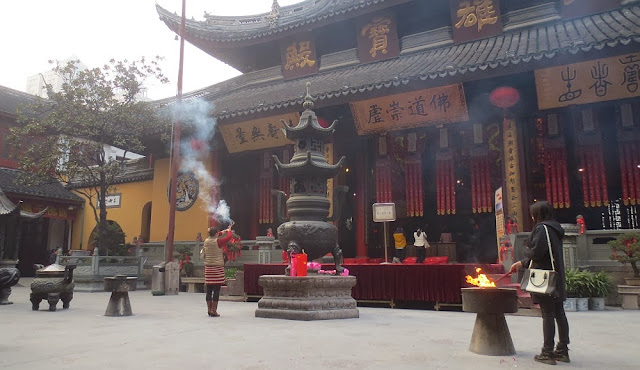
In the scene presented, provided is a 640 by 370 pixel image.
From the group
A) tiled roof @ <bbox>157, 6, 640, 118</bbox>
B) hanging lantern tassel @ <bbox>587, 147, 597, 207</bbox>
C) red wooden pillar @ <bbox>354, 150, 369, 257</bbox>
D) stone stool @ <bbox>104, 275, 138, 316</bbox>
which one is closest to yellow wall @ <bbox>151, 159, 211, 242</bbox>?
tiled roof @ <bbox>157, 6, 640, 118</bbox>

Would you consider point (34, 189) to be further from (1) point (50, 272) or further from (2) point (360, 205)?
(2) point (360, 205)

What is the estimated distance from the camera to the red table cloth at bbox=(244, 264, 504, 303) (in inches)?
337

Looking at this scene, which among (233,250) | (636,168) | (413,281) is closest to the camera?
(413,281)

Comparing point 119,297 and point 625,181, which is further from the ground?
point 625,181

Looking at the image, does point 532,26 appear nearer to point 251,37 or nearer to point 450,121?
point 450,121

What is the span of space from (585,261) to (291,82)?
10419 millimetres

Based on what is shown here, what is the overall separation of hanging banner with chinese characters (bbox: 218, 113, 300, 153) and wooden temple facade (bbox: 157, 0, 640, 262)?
4 cm

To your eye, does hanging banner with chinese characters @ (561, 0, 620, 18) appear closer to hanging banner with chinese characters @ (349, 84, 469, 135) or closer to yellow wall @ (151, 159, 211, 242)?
hanging banner with chinese characters @ (349, 84, 469, 135)

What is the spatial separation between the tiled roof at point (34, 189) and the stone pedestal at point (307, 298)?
14773mm

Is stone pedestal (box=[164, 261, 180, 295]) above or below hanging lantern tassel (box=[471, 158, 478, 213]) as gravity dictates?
below

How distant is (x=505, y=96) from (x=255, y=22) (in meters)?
10.2

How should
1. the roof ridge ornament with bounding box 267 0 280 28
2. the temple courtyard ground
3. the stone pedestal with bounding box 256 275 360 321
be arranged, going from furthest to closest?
the roof ridge ornament with bounding box 267 0 280 28 < the stone pedestal with bounding box 256 275 360 321 < the temple courtyard ground

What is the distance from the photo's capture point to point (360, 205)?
14.0 meters

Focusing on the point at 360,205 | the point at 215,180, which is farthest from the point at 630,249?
the point at 215,180
